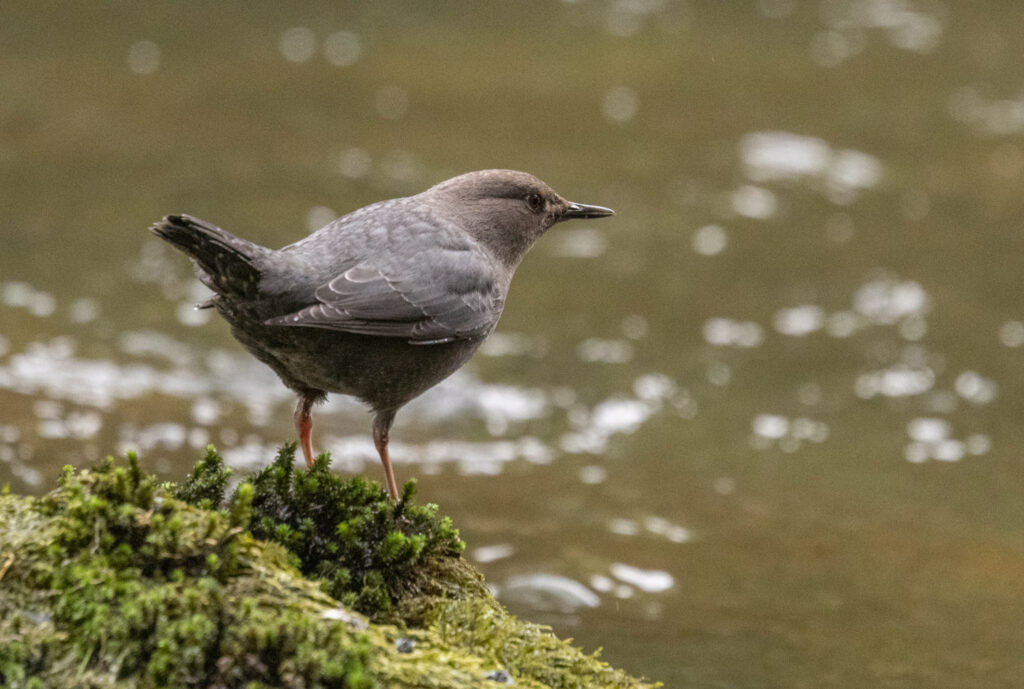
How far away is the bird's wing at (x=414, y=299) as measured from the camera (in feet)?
13.9

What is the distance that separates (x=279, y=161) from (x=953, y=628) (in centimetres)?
789

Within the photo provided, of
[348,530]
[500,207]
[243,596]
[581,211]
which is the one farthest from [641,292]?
[243,596]

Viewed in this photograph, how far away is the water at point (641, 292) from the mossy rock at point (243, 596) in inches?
63.5

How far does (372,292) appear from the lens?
4441 mm

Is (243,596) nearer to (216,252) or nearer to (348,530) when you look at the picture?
(348,530)

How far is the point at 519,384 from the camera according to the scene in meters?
8.80

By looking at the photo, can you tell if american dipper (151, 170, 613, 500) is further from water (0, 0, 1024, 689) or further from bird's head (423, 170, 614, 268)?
water (0, 0, 1024, 689)

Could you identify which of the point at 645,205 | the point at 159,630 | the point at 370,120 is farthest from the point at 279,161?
the point at 159,630

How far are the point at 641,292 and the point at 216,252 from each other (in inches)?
253

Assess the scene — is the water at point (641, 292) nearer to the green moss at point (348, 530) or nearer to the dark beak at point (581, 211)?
the green moss at point (348, 530)

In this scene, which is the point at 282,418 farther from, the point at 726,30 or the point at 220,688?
the point at 726,30

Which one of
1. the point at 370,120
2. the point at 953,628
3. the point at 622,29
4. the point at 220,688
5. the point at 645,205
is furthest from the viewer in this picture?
the point at 622,29

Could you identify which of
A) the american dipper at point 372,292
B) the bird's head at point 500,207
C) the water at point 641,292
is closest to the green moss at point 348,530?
the american dipper at point 372,292

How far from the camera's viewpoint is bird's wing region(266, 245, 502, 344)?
4.23 metres
